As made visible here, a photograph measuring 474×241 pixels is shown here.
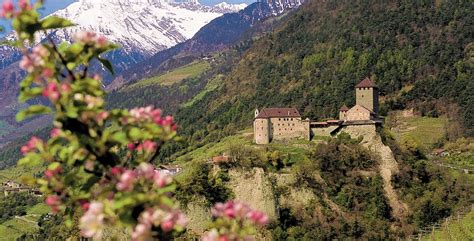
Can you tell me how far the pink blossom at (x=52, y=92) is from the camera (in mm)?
5605

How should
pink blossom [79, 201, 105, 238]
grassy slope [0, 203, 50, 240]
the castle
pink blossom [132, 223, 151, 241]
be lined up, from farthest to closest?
grassy slope [0, 203, 50, 240] → the castle → pink blossom [132, 223, 151, 241] → pink blossom [79, 201, 105, 238]

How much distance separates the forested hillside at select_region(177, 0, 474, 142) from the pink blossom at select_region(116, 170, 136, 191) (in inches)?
4158

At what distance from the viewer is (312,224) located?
6334cm

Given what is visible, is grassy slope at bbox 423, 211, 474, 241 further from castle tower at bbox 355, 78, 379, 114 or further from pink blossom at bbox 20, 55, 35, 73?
pink blossom at bbox 20, 55, 35, 73

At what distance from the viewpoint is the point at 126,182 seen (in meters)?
5.47

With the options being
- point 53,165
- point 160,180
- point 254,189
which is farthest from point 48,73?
point 254,189

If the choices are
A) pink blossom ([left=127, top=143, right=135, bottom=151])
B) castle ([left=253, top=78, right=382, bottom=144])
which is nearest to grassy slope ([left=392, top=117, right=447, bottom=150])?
castle ([left=253, top=78, right=382, bottom=144])

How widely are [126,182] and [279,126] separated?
75.0 metres

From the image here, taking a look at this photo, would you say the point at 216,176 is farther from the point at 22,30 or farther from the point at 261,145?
the point at 22,30

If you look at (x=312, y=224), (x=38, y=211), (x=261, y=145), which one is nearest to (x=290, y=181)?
(x=312, y=224)

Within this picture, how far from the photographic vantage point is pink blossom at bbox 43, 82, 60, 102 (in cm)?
561

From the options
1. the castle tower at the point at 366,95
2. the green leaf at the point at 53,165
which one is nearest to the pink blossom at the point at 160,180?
the green leaf at the point at 53,165

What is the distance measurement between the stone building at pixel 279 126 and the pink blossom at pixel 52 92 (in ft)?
238

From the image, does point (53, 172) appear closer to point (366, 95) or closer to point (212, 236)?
point (212, 236)
